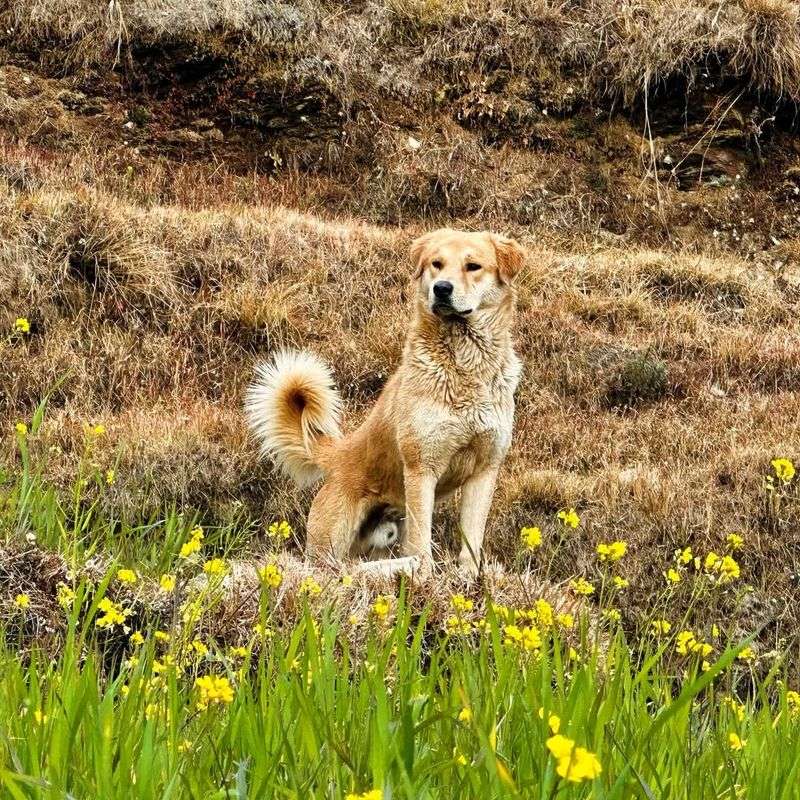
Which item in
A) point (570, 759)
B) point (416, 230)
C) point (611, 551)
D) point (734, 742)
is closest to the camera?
point (570, 759)

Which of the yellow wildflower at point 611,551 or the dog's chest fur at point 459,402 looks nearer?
the yellow wildflower at point 611,551

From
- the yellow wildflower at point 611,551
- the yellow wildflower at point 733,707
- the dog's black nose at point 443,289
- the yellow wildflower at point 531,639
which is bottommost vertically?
the dog's black nose at point 443,289

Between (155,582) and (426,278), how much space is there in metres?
2.40

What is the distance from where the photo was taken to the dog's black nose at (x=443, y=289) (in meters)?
5.18

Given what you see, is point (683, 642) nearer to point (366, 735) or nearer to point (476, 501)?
point (366, 735)

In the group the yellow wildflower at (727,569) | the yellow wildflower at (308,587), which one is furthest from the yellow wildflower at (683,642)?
the yellow wildflower at (308,587)

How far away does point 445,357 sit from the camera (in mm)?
5281

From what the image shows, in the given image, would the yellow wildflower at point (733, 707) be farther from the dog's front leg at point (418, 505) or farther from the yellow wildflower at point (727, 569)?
the dog's front leg at point (418, 505)

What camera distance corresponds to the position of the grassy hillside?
6227 mm

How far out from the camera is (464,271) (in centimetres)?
524

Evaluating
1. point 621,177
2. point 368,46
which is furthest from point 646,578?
point 368,46

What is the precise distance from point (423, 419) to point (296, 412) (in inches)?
35.7

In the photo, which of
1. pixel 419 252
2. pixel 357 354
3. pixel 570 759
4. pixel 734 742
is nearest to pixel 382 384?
pixel 357 354

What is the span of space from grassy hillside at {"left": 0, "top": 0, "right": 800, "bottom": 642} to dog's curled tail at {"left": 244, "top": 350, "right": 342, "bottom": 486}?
1.52 feet
